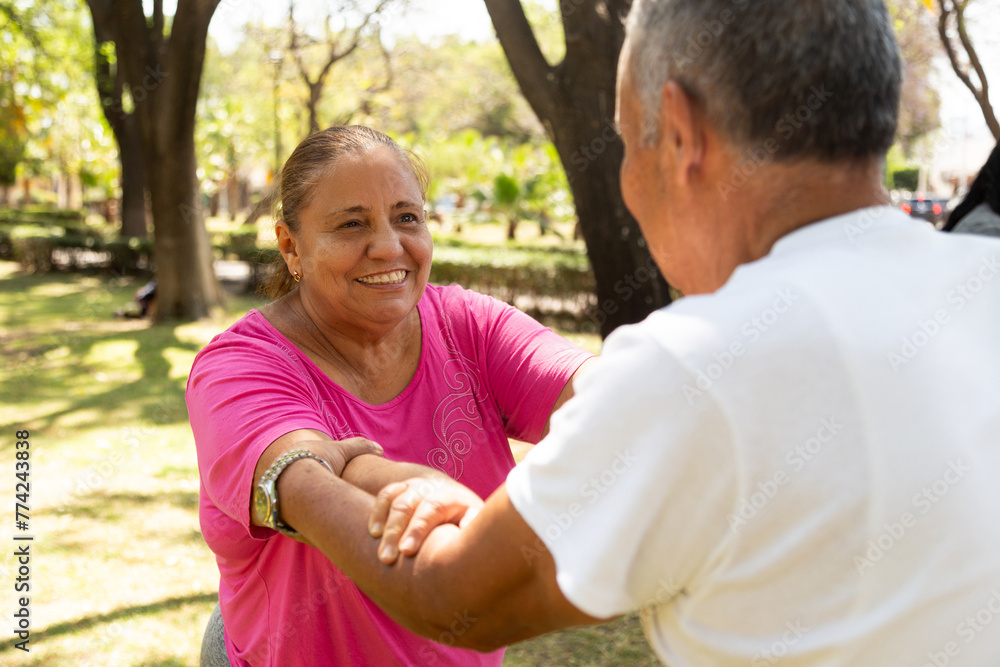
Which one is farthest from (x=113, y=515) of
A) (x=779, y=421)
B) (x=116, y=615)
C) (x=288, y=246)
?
(x=779, y=421)

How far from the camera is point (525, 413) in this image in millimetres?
2297

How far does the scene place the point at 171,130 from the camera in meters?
11.0

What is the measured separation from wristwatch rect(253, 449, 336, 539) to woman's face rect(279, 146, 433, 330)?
0.70 m

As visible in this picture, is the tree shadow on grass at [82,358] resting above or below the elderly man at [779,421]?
below

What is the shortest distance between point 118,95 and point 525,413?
15.8 metres

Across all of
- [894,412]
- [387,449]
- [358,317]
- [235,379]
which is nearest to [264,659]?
[387,449]

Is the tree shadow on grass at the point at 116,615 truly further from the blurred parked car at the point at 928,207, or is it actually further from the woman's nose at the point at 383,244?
the blurred parked car at the point at 928,207

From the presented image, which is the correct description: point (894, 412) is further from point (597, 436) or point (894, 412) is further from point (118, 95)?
point (118, 95)

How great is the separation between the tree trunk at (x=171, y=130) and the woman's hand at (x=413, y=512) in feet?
31.6

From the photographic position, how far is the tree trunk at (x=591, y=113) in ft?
18.1

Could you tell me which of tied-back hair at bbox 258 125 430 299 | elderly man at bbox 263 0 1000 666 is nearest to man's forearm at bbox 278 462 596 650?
elderly man at bbox 263 0 1000 666

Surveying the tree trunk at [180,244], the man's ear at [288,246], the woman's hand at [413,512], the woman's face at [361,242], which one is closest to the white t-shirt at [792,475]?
the woman's hand at [413,512]

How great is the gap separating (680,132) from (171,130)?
1104 cm

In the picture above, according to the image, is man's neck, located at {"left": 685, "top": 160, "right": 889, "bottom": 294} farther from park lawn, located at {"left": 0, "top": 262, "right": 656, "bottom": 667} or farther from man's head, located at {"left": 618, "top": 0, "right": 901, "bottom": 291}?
park lawn, located at {"left": 0, "top": 262, "right": 656, "bottom": 667}
